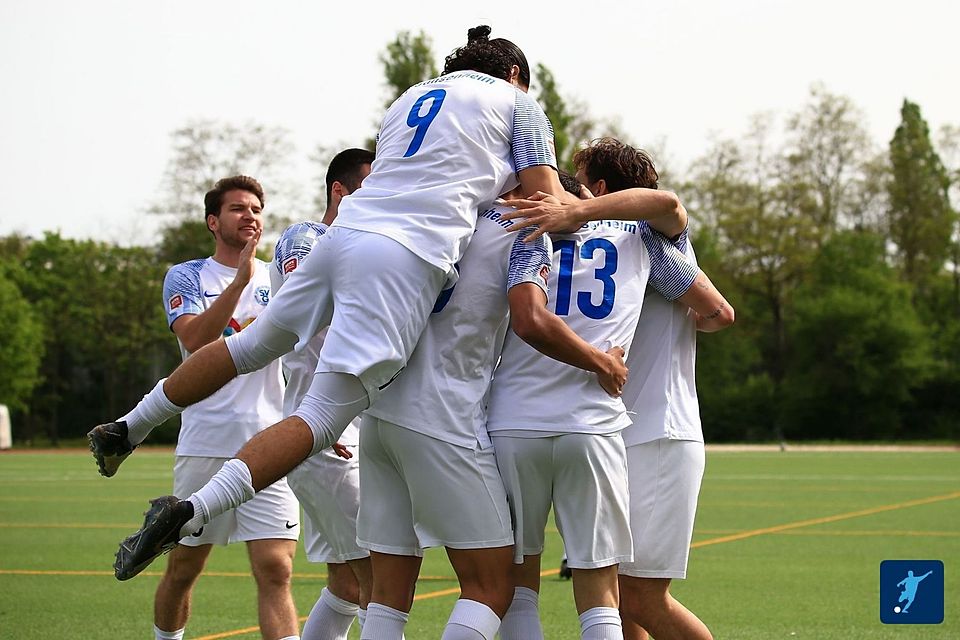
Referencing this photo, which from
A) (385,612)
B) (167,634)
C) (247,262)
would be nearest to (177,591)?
(167,634)

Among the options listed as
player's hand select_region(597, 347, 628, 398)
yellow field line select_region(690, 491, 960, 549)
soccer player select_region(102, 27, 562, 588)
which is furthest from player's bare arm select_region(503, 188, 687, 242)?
yellow field line select_region(690, 491, 960, 549)

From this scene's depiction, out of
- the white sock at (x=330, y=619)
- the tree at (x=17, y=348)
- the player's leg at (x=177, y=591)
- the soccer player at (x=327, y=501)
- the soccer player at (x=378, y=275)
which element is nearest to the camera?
the soccer player at (x=378, y=275)

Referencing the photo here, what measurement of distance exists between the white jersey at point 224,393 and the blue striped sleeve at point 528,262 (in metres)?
2.27

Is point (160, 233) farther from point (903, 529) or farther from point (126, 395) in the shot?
point (903, 529)

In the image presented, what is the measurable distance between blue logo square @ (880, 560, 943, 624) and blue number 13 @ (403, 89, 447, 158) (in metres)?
4.96

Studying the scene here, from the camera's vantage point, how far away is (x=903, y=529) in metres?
14.0

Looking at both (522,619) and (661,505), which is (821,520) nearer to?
(661,505)

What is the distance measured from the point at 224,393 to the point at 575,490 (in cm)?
256

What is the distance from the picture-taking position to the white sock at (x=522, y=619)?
4.70 metres

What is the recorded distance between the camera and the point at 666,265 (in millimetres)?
4875

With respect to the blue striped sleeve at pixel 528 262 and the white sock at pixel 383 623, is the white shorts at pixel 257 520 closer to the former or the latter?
the white sock at pixel 383 623

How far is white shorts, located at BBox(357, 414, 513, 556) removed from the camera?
4355 mm

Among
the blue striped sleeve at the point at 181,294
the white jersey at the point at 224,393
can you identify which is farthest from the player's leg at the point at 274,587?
the blue striped sleeve at the point at 181,294

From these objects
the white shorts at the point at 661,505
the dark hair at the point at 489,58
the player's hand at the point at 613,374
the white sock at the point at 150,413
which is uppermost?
the dark hair at the point at 489,58
